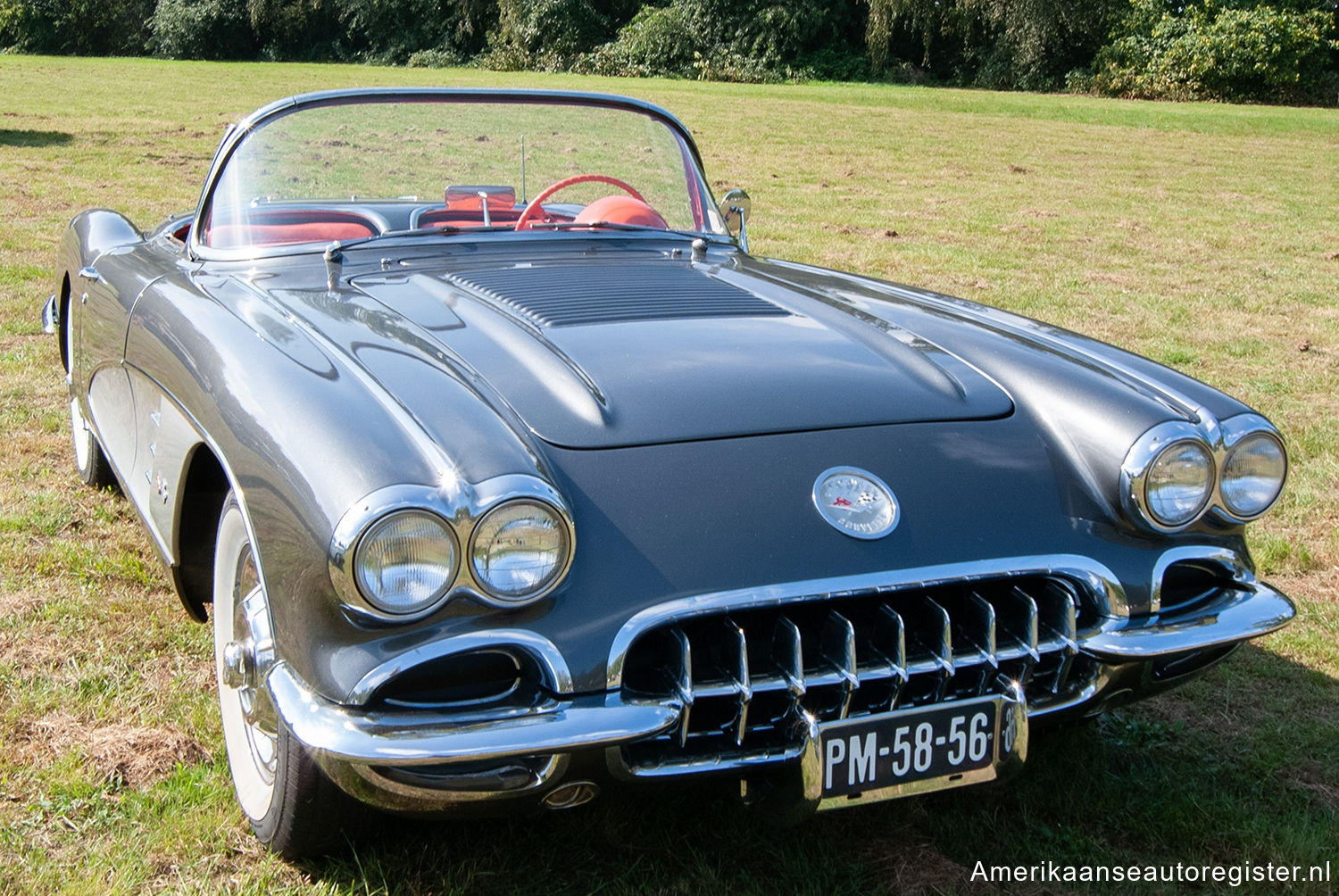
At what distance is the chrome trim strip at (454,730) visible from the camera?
1687 mm

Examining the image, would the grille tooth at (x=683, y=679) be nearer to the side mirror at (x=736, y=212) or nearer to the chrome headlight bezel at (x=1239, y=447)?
the chrome headlight bezel at (x=1239, y=447)

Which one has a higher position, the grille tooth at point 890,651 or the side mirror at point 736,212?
the side mirror at point 736,212

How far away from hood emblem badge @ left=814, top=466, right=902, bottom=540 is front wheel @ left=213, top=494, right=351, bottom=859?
896mm

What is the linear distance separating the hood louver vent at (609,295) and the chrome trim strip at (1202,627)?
40.8 inches

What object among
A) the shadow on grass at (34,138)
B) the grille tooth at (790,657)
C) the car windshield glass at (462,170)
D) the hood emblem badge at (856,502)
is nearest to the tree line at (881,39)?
the shadow on grass at (34,138)

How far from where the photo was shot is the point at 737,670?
188cm

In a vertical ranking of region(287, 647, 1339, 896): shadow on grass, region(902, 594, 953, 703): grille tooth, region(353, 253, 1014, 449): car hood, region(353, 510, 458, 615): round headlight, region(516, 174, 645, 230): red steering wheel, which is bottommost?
region(287, 647, 1339, 896): shadow on grass

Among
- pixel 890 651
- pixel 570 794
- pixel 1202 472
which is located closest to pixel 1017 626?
pixel 890 651

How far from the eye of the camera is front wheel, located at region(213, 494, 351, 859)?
1.97 meters

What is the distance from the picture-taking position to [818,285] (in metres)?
3.18

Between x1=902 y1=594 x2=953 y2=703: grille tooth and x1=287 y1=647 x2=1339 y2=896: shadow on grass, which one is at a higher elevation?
x1=902 y1=594 x2=953 y2=703: grille tooth

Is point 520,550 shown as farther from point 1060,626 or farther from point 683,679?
point 1060,626

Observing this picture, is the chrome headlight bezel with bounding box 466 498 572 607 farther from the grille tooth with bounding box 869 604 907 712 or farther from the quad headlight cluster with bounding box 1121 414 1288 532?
the quad headlight cluster with bounding box 1121 414 1288 532

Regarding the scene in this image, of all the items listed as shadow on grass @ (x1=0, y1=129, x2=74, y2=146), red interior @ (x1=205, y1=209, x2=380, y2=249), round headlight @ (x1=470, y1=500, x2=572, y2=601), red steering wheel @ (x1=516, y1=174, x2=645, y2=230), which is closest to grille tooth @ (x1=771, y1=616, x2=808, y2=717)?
round headlight @ (x1=470, y1=500, x2=572, y2=601)
